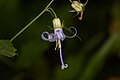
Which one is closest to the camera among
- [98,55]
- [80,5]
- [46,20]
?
[80,5]

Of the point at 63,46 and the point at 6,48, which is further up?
the point at 6,48

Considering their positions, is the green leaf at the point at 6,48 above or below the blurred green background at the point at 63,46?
above

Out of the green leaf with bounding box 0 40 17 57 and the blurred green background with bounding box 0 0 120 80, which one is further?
the blurred green background with bounding box 0 0 120 80

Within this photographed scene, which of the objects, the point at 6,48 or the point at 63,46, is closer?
the point at 6,48

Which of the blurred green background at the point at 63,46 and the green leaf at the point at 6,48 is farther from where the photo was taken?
the blurred green background at the point at 63,46

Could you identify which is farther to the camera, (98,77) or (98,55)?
(98,77)

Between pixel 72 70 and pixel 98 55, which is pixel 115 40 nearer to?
pixel 98 55

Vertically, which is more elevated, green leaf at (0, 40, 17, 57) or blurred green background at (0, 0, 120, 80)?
green leaf at (0, 40, 17, 57)

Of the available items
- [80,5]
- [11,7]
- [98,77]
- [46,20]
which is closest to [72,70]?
[98,77]
